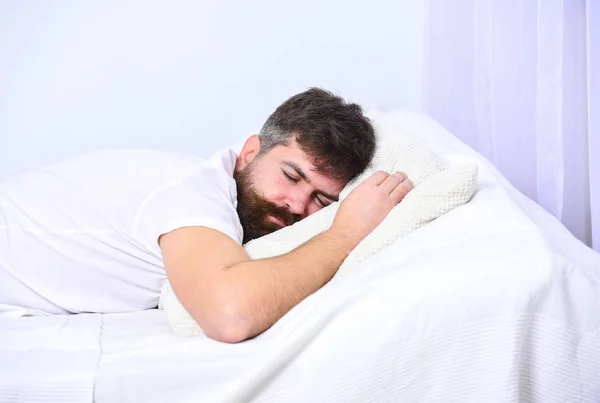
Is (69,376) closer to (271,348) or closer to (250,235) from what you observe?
(271,348)

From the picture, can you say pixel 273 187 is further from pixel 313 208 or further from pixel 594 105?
pixel 594 105

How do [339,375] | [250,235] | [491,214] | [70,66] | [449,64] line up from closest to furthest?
[339,375], [491,214], [250,235], [449,64], [70,66]

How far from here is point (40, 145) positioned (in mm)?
2627

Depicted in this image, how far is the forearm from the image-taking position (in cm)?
131

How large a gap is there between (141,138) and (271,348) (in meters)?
1.60

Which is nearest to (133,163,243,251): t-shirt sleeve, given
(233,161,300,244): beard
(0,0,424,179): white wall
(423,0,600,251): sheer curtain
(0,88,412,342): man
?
(0,88,412,342): man

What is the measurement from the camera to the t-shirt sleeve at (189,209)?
1.49 metres

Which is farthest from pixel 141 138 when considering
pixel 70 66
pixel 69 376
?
pixel 69 376

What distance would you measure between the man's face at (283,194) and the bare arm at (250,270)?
217 millimetres

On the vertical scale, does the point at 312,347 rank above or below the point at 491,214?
below

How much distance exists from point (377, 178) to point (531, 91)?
0.49 metres

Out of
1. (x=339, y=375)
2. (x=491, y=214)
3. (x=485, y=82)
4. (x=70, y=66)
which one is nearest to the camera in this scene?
(x=339, y=375)

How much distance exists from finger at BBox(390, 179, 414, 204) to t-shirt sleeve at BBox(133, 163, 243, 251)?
31 centimetres

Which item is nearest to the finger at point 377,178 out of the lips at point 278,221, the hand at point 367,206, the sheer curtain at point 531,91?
the hand at point 367,206
